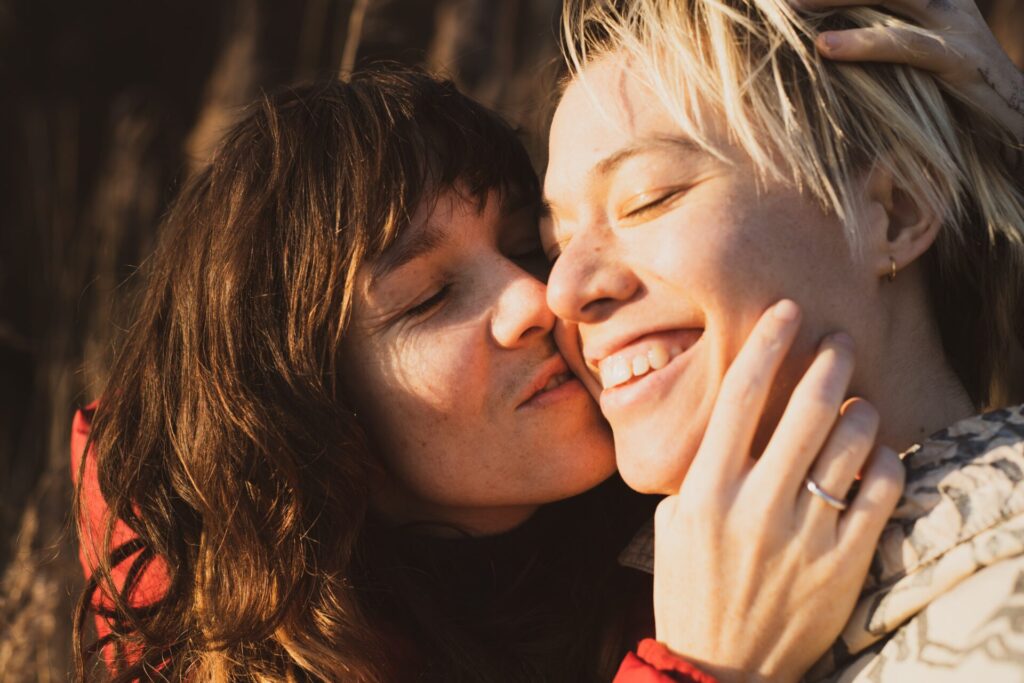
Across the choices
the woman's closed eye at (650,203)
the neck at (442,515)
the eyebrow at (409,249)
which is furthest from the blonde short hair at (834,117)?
the neck at (442,515)

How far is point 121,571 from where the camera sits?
2.59m

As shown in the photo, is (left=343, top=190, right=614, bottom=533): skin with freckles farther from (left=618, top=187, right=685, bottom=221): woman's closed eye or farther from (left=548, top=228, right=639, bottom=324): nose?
(left=618, top=187, right=685, bottom=221): woman's closed eye

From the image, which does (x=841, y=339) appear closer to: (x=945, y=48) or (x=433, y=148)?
(x=945, y=48)

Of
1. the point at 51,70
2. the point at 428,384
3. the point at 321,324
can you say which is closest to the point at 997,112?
the point at 428,384

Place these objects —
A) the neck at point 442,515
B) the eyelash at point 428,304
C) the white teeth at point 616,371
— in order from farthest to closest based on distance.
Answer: the neck at point 442,515 < the eyelash at point 428,304 < the white teeth at point 616,371

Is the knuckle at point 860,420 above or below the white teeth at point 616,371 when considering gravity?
above

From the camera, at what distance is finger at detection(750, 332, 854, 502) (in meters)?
1.70

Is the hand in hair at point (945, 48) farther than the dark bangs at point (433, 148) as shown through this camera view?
No

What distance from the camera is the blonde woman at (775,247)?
173 cm

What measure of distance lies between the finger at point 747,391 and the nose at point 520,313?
1.55 feet

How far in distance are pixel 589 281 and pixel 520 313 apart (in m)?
0.22

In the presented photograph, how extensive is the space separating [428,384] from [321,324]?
10.7 inches

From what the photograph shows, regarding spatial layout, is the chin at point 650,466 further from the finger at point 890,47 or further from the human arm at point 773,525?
the finger at point 890,47

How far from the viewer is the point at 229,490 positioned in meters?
2.20
